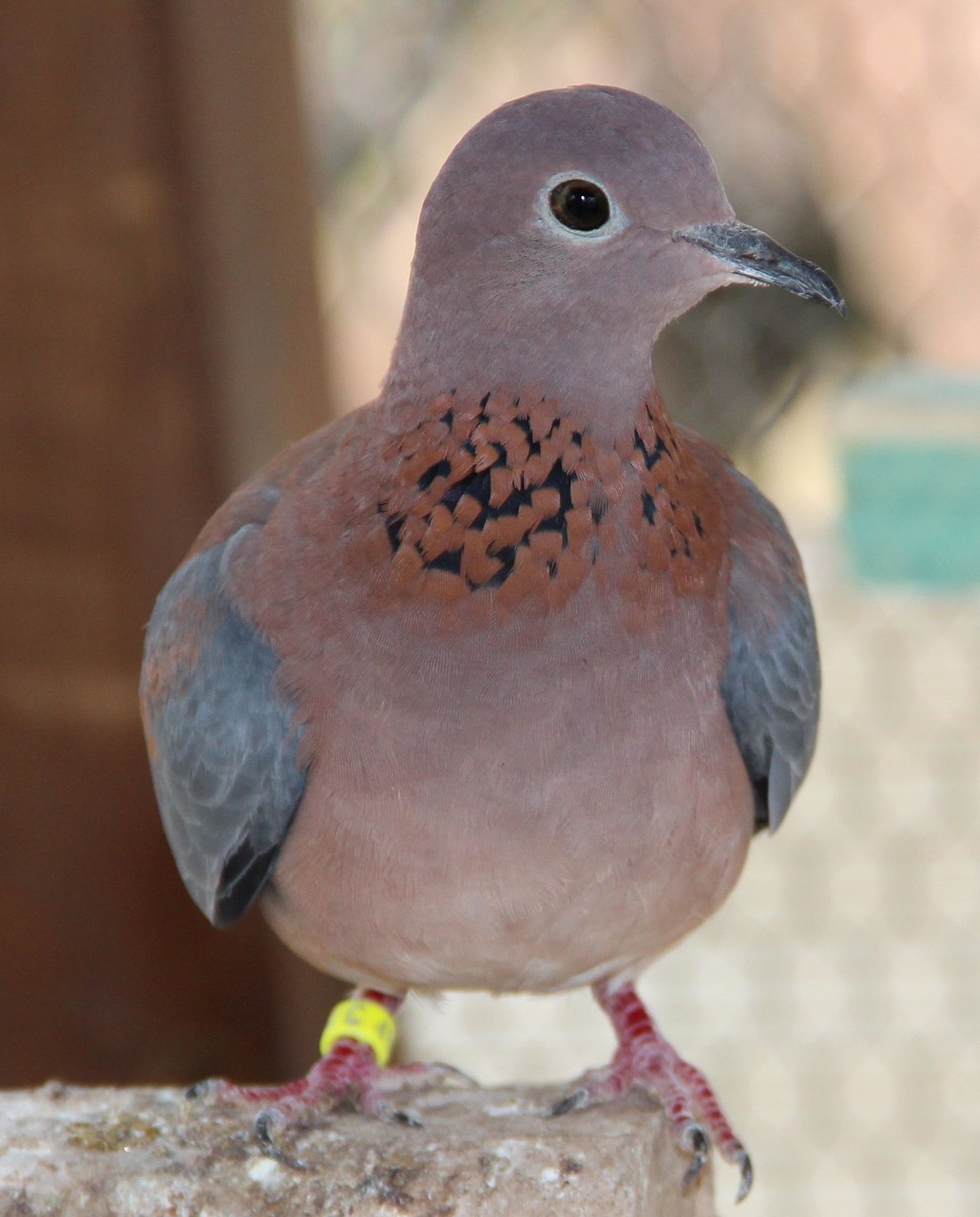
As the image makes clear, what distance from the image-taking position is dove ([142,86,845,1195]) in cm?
173

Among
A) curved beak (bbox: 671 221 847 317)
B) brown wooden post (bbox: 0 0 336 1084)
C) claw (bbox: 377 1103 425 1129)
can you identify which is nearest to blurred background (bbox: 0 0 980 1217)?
brown wooden post (bbox: 0 0 336 1084)

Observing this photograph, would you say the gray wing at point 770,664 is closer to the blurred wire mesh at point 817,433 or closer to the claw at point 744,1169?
the claw at point 744,1169

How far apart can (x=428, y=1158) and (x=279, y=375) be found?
1603mm

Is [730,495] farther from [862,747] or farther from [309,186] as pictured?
[862,747]

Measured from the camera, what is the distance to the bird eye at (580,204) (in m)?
1.70

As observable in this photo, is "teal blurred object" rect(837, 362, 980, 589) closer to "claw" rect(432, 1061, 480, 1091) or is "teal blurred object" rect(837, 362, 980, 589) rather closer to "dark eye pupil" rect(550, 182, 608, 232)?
"claw" rect(432, 1061, 480, 1091)

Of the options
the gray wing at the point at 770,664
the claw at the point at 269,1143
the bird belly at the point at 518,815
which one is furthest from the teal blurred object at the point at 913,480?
the claw at the point at 269,1143

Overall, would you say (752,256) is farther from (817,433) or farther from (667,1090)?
(817,433)

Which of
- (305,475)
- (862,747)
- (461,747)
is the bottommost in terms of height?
(461,747)

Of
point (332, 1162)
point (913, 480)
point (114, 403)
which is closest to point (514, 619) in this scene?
point (332, 1162)

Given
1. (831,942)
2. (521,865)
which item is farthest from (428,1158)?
(831,942)

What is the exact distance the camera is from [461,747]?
182 centimetres

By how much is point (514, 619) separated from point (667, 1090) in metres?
0.77

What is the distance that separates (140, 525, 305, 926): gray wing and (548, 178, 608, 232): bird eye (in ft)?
1.96
